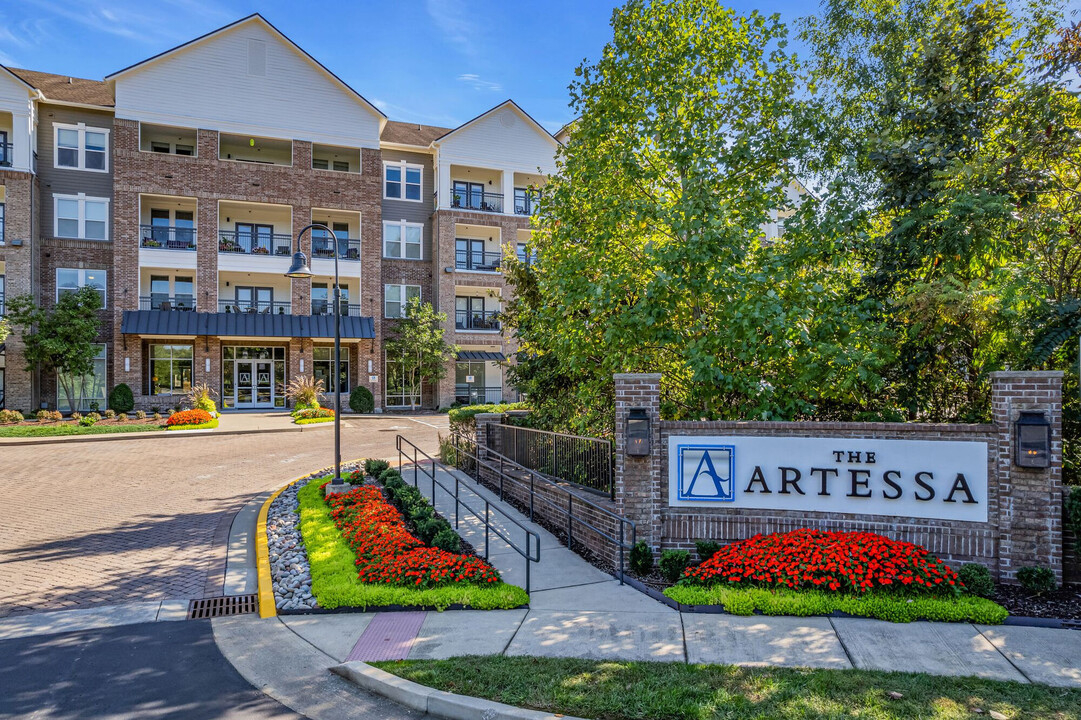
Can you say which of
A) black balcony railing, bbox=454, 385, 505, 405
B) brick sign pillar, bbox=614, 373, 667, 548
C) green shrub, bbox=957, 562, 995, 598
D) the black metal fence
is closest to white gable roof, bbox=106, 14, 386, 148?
black balcony railing, bbox=454, 385, 505, 405

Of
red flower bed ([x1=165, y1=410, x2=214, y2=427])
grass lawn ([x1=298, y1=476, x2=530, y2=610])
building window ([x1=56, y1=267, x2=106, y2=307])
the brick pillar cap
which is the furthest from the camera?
building window ([x1=56, y1=267, x2=106, y2=307])

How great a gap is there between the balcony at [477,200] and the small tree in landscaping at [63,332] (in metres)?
17.8

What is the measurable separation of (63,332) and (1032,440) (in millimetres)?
30982

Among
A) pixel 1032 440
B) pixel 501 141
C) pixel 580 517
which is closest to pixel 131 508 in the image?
pixel 580 517

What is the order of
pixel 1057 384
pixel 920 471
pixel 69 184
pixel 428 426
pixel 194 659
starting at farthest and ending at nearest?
pixel 69 184 → pixel 428 426 → pixel 920 471 → pixel 1057 384 → pixel 194 659

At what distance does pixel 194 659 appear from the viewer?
18.4 feet

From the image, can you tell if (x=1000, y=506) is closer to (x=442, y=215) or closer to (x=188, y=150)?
(x=442, y=215)

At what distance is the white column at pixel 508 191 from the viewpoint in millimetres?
35781

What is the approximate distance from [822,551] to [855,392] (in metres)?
2.86

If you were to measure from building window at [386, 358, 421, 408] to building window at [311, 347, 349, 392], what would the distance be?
2.18 meters

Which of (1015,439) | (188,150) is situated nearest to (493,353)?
(188,150)

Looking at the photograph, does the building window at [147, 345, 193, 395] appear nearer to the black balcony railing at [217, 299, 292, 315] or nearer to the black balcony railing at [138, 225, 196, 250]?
the black balcony railing at [217, 299, 292, 315]

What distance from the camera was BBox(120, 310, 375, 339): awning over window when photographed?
27.8 m

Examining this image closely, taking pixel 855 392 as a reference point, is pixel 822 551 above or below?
below
